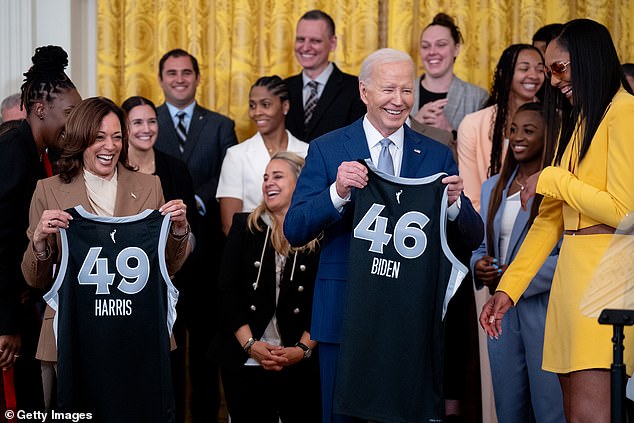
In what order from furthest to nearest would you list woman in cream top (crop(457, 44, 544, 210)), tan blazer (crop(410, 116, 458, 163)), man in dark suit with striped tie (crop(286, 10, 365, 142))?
man in dark suit with striped tie (crop(286, 10, 365, 142)) < tan blazer (crop(410, 116, 458, 163)) < woman in cream top (crop(457, 44, 544, 210))

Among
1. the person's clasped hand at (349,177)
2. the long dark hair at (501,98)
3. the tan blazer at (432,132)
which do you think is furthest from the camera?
the tan blazer at (432,132)

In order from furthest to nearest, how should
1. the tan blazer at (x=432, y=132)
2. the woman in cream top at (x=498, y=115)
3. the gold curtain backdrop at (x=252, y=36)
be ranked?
the gold curtain backdrop at (x=252, y=36)
the tan blazer at (x=432, y=132)
the woman in cream top at (x=498, y=115)

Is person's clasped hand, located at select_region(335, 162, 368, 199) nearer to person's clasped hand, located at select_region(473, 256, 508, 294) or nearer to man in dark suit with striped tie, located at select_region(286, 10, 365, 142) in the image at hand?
person's clasped hand, located at select_region(473, 256, 508, 294)

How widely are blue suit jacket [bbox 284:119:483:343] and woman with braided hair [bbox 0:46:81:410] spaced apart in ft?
4.10

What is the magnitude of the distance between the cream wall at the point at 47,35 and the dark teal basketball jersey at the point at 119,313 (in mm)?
2626

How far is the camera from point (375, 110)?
354 centimetres

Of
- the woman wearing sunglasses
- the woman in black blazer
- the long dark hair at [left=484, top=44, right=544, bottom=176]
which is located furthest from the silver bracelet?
the woman wearing sunglasses

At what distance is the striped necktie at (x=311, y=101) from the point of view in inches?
235

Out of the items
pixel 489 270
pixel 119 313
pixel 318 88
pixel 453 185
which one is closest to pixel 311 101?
pixel 318 88

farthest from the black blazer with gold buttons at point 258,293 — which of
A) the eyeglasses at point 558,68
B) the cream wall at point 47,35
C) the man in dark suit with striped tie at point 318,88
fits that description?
the cream wall at point 47,35

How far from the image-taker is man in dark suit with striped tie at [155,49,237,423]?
5.74 metres

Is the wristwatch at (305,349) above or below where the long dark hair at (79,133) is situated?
below

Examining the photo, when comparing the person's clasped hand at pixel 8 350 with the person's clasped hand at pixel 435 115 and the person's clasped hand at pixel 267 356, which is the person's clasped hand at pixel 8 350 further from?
the person's clasped hand at pixel 435 115

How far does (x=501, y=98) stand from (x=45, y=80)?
2.44m
